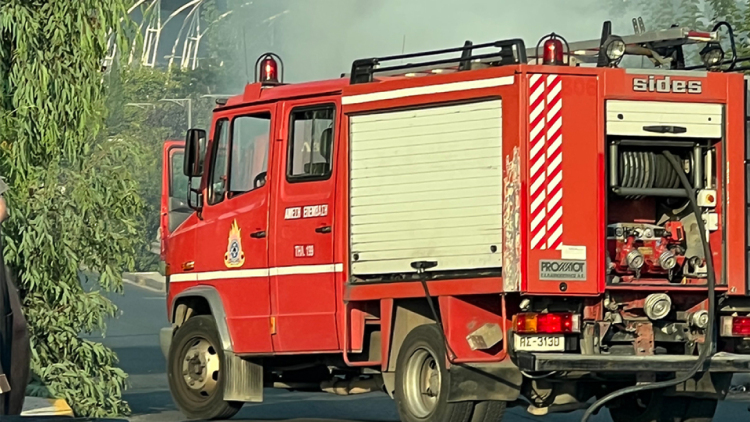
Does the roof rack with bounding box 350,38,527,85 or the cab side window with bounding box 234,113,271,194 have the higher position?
the roof rack with bounding box 350,38,527,85

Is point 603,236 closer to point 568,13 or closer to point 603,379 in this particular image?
point 603,379

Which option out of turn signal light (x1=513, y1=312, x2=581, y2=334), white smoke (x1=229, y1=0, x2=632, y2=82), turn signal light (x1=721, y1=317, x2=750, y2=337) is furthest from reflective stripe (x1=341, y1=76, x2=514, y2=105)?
white smoke (x1=229, y1=0, x2=632, y2=82)

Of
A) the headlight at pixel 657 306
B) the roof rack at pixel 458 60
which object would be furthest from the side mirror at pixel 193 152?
the headlight at pixel 657 306

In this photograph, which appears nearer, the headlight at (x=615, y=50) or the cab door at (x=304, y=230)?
Result: the headlight at (x=615, y=50)

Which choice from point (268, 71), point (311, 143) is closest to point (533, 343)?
point (311, 143)

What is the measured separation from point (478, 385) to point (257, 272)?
8.87ft

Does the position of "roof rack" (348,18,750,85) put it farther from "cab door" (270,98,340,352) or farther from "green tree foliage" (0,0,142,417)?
"green tree foliage" (0,0,142,417)

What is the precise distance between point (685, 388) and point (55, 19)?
19.5 ft

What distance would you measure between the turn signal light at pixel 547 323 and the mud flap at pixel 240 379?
11.1 feet

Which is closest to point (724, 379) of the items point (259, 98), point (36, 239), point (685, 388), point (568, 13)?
point (685, 388)

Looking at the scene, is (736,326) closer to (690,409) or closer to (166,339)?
(690,409)

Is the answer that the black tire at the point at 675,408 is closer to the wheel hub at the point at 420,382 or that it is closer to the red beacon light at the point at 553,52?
the wheel hub at the point at 420,382

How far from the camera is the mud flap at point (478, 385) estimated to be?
1063 cm

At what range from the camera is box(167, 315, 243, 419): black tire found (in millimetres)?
13266
